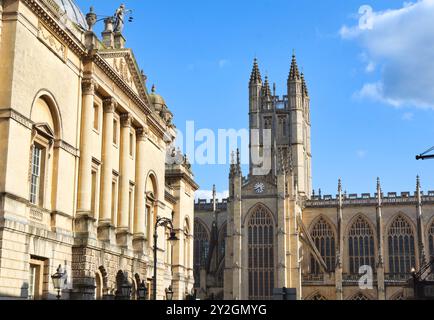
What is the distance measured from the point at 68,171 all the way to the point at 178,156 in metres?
26.4

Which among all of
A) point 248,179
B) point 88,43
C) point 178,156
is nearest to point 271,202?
point 248,179

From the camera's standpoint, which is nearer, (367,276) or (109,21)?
(109,21)

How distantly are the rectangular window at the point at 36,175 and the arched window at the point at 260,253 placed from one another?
60156 millimetres

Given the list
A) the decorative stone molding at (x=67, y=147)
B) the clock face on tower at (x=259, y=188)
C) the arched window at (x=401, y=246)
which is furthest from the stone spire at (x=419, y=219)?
the decorative stone molding at (x=67, y=147)

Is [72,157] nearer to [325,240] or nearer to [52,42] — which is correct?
[52,42]

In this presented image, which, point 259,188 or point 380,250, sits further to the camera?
point 380,250

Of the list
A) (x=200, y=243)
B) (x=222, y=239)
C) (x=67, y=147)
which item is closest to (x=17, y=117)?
(x=67, y=147)

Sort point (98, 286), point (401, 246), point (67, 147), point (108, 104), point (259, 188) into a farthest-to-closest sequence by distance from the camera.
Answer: point (401, 246) → point (259, 188) → point (108, 104) → point (98, 286) → point (67, 147)

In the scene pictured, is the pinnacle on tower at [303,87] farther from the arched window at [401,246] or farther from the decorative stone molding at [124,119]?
the decorative stone molding at [124,119]

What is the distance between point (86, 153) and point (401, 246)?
6644 centimetres

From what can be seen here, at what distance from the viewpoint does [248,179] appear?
88.8 m

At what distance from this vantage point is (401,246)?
8969 centimetres
